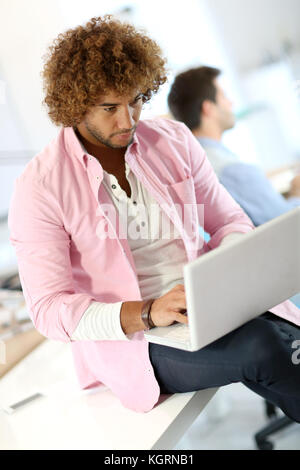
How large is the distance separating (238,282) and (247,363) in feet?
0.67

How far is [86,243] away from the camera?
4.00 feet

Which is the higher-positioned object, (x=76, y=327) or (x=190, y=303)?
(x=190, y=303)

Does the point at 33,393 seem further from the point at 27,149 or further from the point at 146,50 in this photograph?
the point at 27,149

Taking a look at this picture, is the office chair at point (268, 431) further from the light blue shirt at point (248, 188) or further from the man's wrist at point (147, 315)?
the man's wrist at point (147, 315)

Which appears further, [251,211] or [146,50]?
[251,211]

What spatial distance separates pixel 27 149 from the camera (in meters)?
2.90

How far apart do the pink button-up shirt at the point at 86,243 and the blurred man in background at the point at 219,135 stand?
44 centimetres

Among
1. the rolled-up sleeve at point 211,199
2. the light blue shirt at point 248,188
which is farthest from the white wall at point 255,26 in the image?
the rolled-up sleeve at point 211,199

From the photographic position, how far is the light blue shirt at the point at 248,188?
1801 millimetres

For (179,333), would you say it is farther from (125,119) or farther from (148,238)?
(125,119)

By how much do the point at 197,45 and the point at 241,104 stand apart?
490 millimetres

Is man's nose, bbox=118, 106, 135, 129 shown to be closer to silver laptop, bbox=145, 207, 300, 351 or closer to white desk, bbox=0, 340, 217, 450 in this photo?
silver laptop, bbox=145, 207, 300, 351

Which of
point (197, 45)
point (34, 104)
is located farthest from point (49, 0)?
point (197, 45)

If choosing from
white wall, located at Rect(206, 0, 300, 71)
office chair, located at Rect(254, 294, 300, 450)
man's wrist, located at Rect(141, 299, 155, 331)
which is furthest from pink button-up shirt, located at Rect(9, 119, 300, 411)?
white wall, located at Rect(206, 0, 300, 71)
